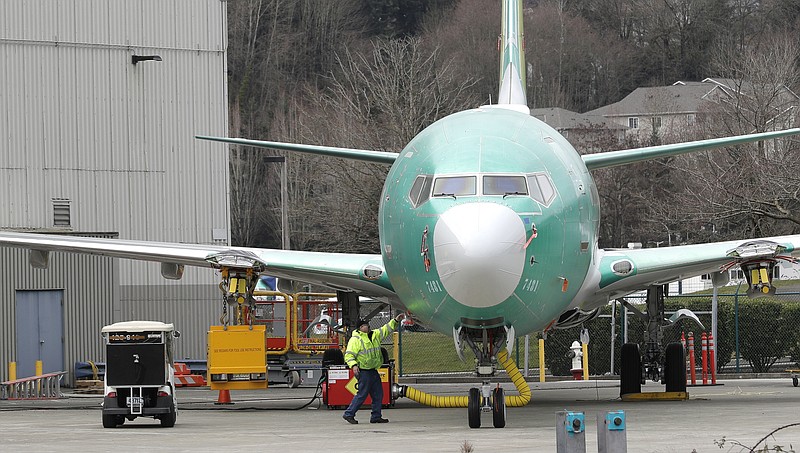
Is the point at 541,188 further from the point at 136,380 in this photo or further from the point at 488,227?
the point at 136,380

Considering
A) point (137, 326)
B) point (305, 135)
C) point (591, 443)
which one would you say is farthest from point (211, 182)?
point (305, 135)

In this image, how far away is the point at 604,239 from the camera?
267 feet

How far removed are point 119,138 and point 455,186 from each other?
66.1 ft

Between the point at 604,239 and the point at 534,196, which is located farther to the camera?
the point at 604,239

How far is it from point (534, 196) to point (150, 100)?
2072cm

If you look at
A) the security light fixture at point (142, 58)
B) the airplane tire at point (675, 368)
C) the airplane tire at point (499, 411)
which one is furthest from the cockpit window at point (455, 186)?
the security light fixture at point (142, 58)

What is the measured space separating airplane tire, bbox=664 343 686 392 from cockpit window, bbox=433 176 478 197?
7.67m

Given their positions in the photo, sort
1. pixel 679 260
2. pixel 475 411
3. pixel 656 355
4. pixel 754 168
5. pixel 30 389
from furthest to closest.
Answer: pixel 754 168
pixel 30 389
pixel 656 355
pixel 679 260
pixel 475 411

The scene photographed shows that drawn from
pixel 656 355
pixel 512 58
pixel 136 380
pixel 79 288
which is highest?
pixel 512 58

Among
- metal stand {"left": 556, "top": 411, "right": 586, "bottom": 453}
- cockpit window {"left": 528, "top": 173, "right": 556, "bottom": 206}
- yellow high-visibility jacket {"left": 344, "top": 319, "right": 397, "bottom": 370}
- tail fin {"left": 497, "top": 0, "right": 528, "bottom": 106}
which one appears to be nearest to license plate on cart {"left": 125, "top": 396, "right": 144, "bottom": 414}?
yellow high-visibility jacket {"left": 344, "top": 319, "right": 397, "bottom": 370}

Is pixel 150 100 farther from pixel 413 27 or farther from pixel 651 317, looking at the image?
pixel 413 27

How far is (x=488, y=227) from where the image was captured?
58.1 feet

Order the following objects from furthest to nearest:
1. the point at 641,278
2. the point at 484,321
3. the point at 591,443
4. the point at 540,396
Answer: the point at 540,396
the point at 641,278
the point at 484,321
the point at 591,443

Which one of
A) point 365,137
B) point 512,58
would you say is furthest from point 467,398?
point 365,137
